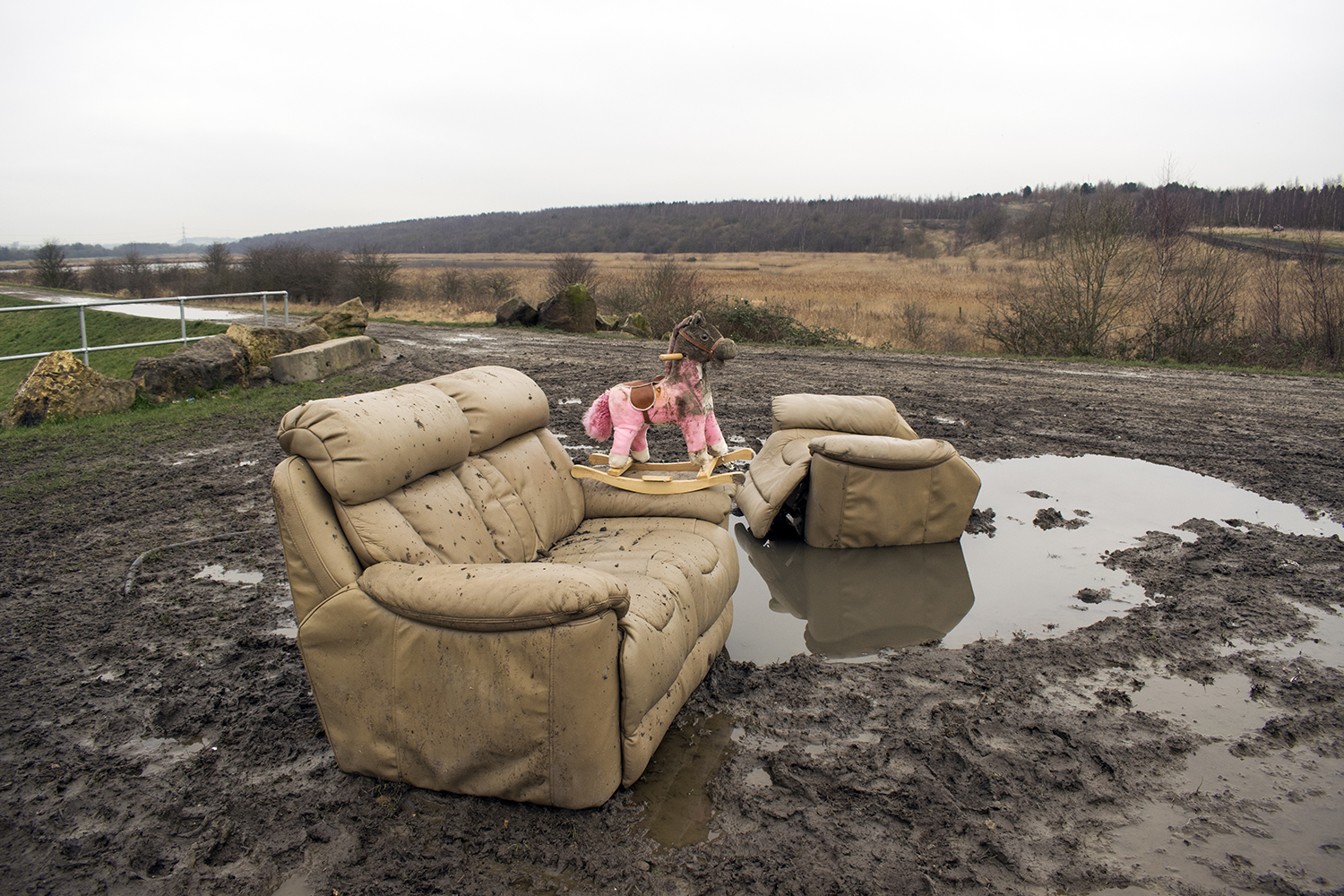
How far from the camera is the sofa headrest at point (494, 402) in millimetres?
3229

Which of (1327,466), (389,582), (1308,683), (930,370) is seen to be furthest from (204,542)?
(930,370)

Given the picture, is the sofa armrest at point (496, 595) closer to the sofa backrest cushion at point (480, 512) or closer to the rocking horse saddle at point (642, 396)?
the sofa backrest cushion at point (480, 512)

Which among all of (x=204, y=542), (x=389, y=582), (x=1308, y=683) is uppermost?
(x=389, y=582)

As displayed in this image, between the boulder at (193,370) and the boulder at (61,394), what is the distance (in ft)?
1.27

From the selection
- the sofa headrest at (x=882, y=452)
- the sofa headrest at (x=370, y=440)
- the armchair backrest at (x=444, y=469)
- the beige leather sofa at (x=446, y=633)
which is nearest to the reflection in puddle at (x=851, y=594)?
the sofa headrest at (x=882, y=452)

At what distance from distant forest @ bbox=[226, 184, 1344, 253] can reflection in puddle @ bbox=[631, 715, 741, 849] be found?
43.2m

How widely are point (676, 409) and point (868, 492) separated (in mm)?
1513

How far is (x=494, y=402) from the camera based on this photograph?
3326mm

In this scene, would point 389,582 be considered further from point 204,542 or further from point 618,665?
point 204,542

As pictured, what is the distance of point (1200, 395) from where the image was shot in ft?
32.2

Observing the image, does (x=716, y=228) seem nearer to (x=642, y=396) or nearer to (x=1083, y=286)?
(x=1083, y=286)

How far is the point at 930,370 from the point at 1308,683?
8627mm

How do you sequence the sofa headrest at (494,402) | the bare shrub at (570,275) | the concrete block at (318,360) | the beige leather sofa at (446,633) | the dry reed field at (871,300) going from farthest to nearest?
the bare shrub at (570,275) < the dry reed field at (871,300) < the concrete block at (318,360) < the sofa headrest at (494,402) < the beige leather sofa at (446,633)

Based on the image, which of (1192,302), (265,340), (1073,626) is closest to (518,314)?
(265,340)
